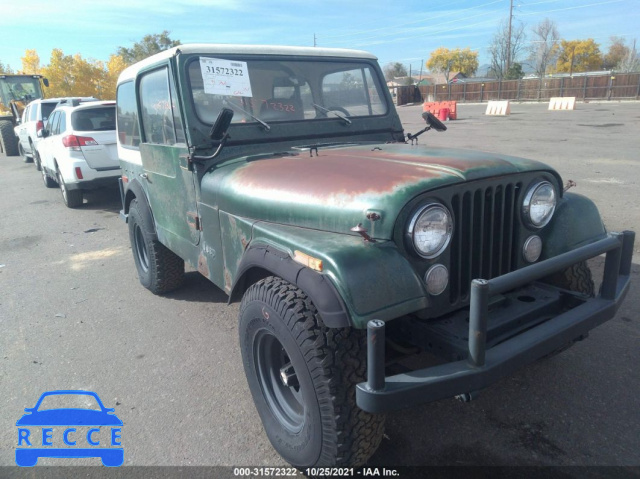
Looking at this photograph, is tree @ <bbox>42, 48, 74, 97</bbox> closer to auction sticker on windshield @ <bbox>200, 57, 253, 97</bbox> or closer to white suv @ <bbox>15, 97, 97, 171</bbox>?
white suv @ <bbox>15, 97, 97, 171</bbox>

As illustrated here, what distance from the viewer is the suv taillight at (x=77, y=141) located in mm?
7805

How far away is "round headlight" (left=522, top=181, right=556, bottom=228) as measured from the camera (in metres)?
2.36

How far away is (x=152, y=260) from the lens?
4.20 meters

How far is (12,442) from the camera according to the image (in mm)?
2598

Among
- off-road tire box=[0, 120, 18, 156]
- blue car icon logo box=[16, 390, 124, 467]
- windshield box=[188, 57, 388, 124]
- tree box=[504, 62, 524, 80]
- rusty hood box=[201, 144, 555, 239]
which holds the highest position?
tree box=[504, 62, 524, 80]

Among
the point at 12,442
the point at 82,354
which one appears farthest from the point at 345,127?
the point at 12,442

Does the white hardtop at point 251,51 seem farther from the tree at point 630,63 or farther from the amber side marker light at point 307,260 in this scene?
the tree at point 630,63

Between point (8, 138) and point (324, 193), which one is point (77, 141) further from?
point (8, 138)

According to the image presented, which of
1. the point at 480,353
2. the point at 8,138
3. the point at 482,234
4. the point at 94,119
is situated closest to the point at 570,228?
the point at 482,234

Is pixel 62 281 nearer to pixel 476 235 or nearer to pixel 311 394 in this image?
pixel 311 394

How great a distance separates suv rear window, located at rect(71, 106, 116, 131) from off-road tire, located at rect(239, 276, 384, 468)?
7.18 metres

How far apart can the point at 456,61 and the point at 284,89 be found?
88630mm

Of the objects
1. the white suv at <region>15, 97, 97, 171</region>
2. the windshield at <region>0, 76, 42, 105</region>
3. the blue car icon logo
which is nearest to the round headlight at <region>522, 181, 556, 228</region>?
the blue car icon logo

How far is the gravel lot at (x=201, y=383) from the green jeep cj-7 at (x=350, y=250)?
0.49 metres
